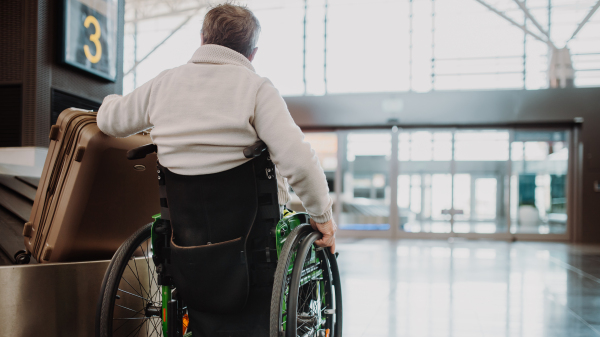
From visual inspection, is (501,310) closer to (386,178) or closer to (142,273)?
(142,273)

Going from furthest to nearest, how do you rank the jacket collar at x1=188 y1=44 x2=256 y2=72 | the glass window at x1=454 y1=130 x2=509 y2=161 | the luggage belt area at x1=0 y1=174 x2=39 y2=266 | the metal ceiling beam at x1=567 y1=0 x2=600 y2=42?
the metal ceiling beam at x1=567 y1=0 x2=600 y2=42 → the glass window at x1=454 y1=130 x2=509 y2=161 → the luggage belt area at x1=0 y1=174 x2=39 y2=266 → the jacket collar at x1=188 y1=44 x2=256 y2=72

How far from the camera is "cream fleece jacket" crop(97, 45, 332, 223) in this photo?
45.4 inches

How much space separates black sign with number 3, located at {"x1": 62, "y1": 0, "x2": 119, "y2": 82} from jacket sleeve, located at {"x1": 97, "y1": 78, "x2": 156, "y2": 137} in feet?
5.11

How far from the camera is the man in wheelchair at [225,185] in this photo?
1.16 m

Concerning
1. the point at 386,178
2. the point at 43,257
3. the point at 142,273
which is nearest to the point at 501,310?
the point at 142,273

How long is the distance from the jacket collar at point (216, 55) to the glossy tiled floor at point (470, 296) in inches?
65.4

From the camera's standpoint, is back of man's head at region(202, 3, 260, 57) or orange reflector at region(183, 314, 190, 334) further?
orange reflector at region(183, 314, 190, 334)

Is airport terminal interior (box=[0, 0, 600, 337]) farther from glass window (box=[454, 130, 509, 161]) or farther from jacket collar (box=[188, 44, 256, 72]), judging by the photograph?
jacket collar (box=[188, 44, 256, 72])

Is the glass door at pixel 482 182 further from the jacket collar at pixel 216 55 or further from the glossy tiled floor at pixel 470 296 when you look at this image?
the jacket collar at pixel 216 55

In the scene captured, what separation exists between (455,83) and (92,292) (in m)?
9.44

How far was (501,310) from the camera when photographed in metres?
2.89

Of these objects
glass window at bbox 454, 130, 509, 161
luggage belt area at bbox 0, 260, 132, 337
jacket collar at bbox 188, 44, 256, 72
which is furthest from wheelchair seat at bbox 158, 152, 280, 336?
glass window at bbox 454, 130, 509, 161

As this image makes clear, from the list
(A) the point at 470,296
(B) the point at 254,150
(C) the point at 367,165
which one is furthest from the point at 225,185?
(C) the point at 367,165

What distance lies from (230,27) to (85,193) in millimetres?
772
